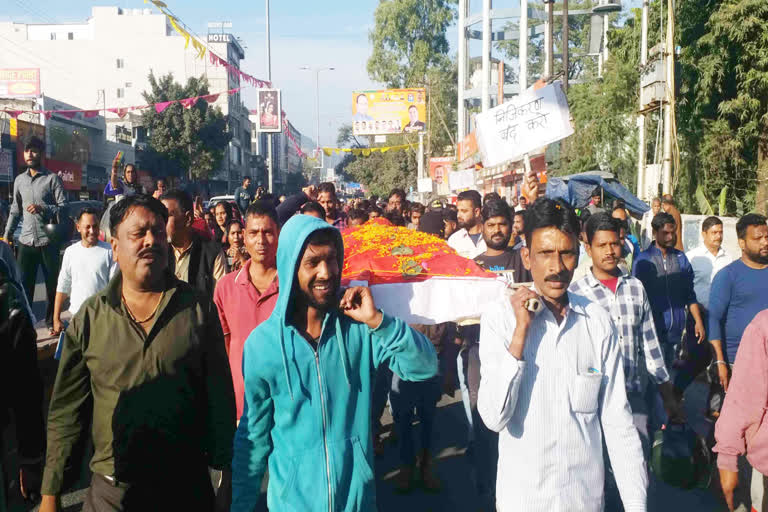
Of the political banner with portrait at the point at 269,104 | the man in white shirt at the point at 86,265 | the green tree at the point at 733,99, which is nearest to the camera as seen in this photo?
the man in white shirt at the point at 86,265

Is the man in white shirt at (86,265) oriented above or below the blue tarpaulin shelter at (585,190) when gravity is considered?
below

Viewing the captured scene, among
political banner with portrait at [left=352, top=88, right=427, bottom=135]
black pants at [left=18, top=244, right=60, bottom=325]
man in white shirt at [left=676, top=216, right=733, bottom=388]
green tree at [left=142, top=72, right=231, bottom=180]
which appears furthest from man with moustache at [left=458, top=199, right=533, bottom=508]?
green tree at [left=142, top=72, right=231, bottom=180]

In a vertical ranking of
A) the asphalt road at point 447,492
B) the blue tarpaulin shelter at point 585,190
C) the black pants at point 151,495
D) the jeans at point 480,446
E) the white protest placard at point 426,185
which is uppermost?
the white protest placard at point 426,185

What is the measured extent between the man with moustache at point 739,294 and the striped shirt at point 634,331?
3.97ft

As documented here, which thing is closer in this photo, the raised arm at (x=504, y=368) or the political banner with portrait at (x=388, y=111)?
the raised arm at (x=504, y=368)

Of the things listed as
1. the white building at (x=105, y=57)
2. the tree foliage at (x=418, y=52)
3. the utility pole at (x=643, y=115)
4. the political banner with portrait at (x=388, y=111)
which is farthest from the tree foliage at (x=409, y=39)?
the utility pole at (x=643, y=115)

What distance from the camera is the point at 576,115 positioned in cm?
2141

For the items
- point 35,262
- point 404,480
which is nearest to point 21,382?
point 404,480

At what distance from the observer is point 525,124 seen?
885cm

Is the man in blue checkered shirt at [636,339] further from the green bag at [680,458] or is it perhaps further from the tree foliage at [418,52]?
the tree foliage at [418,52]

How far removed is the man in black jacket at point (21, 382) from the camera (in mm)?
2729

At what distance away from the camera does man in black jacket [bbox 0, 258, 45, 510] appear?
2.73 m

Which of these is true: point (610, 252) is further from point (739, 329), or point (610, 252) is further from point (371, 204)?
point (371, 204)

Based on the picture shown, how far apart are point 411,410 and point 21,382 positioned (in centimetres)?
293
